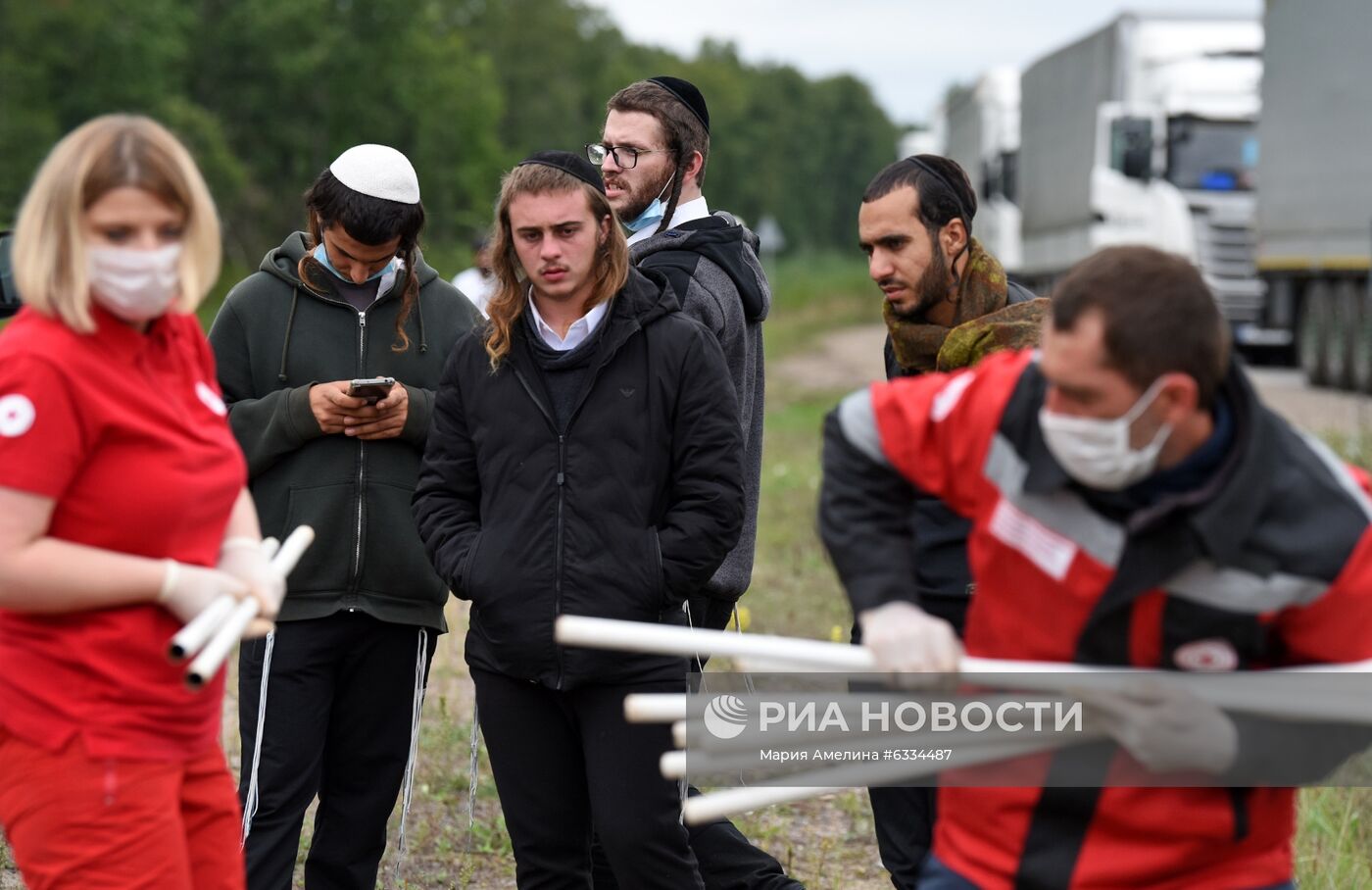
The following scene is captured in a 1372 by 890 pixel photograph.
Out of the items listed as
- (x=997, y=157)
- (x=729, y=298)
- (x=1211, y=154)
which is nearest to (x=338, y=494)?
(x=729, y=298)

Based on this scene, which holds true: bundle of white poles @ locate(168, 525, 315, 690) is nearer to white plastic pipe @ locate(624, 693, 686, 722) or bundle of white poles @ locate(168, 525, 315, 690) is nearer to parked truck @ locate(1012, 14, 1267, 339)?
white plastic pipe @ locate(624, 693, 686, 722)

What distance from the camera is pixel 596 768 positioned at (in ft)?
12.8

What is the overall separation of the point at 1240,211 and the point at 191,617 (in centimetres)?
2138

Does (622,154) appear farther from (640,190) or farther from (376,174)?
(376,174)

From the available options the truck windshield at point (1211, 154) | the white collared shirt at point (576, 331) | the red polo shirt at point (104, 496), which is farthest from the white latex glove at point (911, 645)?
the truck windshield at point (1211, 154)

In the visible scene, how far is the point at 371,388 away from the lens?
4.15 metres

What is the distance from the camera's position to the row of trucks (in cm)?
1861

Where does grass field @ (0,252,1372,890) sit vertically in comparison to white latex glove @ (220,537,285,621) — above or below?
below

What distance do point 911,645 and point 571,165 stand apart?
173 centimetres

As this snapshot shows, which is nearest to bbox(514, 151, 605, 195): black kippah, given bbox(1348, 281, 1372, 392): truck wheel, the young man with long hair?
the young man with long hair

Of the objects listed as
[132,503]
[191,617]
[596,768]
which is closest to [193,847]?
[191,617]

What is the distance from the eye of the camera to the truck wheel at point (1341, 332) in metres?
19.4

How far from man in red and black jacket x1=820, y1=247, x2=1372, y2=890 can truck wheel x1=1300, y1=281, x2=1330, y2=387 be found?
18.7m

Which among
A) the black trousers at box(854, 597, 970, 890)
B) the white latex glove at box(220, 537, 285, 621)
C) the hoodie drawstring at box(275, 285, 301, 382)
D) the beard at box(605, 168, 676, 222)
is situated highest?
the beard at box(605, 168, 676, 222)
